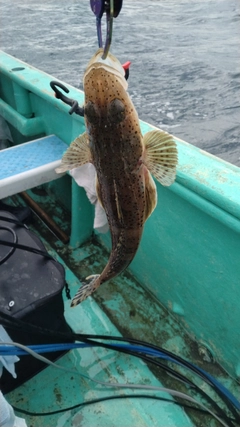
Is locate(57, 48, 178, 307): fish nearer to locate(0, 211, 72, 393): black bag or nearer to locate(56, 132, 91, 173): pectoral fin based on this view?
locate(56, 132, 91, 173): pectoral fin

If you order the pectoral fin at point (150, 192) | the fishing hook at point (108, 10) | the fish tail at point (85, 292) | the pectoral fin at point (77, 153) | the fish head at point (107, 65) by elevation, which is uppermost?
the fishing hook at point (108, 10)

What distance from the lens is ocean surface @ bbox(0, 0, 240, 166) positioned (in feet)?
19.9

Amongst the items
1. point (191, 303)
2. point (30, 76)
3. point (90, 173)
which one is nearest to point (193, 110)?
point (30, 76)

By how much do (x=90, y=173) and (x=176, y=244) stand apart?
0.94m

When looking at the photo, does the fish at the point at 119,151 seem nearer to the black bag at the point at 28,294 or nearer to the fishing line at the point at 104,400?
the black bag at the point at 28,294

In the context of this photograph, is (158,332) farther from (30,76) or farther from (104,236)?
(30,76)

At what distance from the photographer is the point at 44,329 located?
88.7 inches

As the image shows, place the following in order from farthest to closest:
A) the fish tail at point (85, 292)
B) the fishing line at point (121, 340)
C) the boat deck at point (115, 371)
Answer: the boat deck at point (115, 371), the fishing line at point (121, 340), the fish tail at point (85, 292)

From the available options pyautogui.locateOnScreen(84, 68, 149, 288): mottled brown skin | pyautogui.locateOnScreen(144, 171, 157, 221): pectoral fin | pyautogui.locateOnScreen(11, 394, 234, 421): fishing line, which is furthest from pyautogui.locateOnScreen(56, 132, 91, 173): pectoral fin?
pyautogui.locateOnScreen(11, 394, 234, 421): fishing line

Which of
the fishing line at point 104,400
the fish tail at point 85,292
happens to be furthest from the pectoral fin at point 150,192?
the fishing line at point 104,400

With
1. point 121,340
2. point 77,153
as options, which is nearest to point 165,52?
point 121,340

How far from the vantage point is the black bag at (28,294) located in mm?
2215

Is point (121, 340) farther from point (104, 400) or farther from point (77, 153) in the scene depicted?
point (77, 153)

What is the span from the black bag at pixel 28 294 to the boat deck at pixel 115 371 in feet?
0.65
